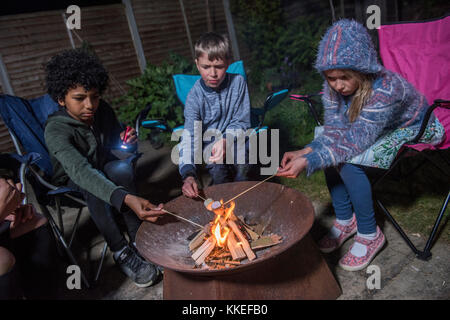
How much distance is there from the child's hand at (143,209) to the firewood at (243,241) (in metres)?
0.37

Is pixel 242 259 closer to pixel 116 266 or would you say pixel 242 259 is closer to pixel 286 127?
pixel 116 266

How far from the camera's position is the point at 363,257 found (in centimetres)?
199

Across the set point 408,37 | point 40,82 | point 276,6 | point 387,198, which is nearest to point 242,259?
point 387,198

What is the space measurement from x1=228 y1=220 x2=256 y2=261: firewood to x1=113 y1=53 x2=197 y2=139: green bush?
10.5ft

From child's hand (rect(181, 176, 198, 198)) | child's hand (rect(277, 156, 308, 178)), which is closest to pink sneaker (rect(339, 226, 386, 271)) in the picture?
child's hand (rect(277, 156, 308, 178))

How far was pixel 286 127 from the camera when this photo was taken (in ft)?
14.1

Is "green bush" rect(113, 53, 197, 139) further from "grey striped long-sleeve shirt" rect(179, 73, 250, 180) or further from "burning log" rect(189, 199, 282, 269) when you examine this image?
"burning log" rect(189, 199, 282, 269)

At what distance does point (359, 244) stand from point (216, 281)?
101cm

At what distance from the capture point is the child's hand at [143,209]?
1.69 metres

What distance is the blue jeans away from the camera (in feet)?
6.25

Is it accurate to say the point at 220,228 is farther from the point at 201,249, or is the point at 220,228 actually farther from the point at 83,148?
the point at 83,148

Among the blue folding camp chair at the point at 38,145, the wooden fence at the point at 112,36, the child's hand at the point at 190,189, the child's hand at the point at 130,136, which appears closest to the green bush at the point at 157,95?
the wooden fence at the point at 112,36

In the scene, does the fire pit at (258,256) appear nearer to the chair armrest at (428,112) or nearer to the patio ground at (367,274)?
the patio ground at (367,274)

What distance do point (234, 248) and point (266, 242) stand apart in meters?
0.16
